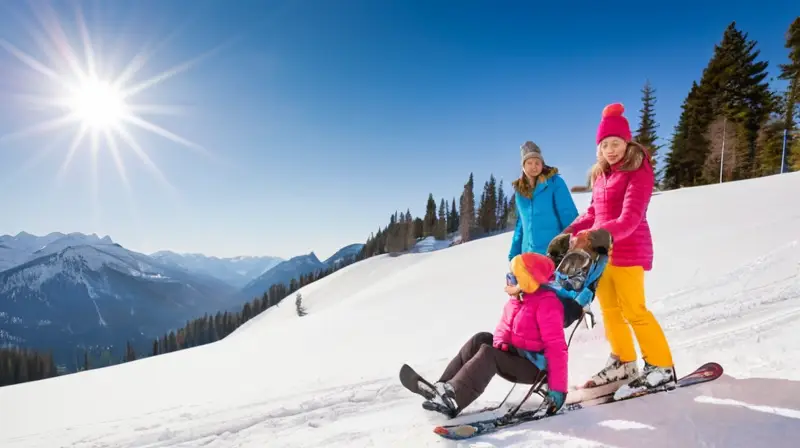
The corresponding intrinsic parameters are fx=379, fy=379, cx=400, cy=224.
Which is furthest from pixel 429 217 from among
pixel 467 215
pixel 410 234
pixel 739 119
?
pixel 739 119

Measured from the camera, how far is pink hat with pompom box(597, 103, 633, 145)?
3.36m

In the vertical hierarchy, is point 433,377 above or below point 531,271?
below

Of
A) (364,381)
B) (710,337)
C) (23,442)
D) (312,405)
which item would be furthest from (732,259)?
(23,442)

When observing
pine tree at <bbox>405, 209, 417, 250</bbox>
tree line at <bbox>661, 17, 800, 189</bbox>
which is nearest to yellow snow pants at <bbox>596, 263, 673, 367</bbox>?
tree line at <bbox>661, 17, 800, 189</bbox>

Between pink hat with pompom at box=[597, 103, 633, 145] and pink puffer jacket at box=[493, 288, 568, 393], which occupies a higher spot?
pink hat with pompom at box=[597, 103, 633, 145]

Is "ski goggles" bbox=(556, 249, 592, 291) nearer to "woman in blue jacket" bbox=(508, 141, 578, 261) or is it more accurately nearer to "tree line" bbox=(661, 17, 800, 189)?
"woman in blue jacket" bbox=(508, 141, 578, 261)

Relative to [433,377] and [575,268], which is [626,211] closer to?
[575,268]

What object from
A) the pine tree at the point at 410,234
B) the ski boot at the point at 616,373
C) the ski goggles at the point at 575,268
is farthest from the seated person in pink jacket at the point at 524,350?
the pine tree at the point at 410,234

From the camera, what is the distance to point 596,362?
4.64m

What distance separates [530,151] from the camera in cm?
461

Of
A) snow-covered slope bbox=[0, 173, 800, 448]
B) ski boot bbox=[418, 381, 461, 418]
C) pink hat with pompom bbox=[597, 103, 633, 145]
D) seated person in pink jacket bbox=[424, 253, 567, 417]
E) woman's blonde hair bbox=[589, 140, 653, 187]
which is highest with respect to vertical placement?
pink hat with pompom bbox=[597, 103, 633, 145]

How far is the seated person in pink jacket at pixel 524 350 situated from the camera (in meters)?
3.02

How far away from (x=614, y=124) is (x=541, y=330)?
193cm

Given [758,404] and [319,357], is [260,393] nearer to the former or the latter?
[319,357]
